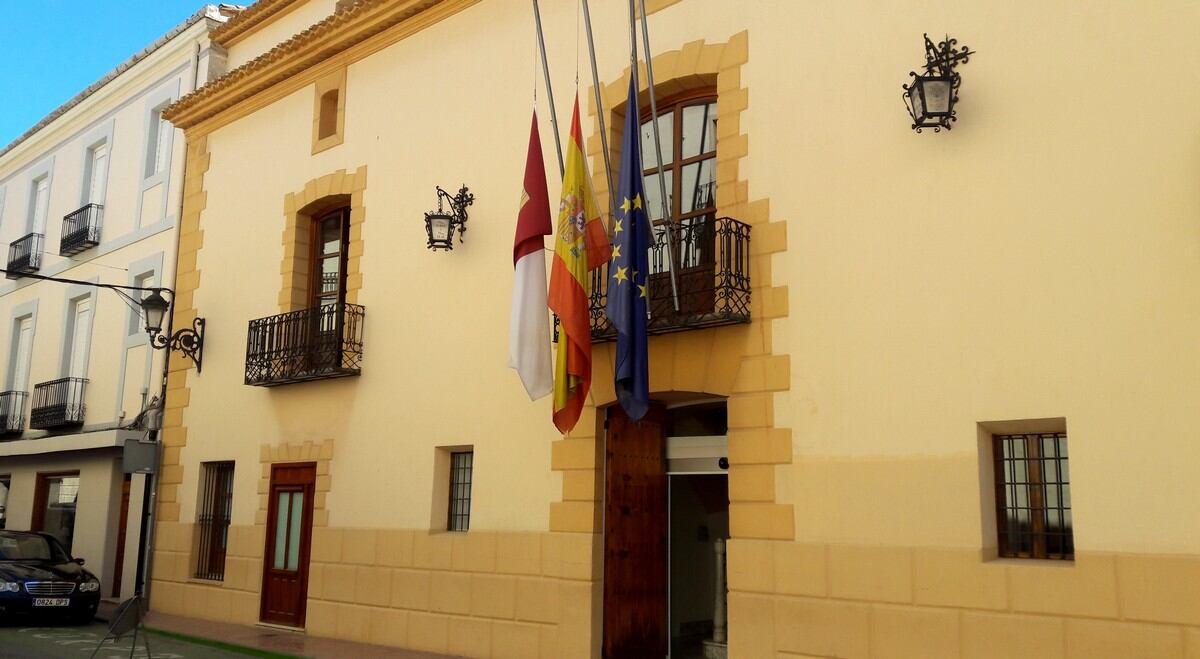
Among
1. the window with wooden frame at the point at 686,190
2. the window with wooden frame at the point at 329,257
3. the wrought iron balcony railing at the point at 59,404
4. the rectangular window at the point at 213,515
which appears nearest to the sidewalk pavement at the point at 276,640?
the rectangular window at the point at 213,515

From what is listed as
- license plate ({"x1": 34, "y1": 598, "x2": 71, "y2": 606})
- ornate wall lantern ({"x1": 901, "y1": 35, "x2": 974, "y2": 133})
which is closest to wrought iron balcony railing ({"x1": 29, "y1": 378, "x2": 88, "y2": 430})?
license plate ({"x1": 34, "y1": 598, "x2": 71, "y2": 606})

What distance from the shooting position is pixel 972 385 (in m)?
7.33

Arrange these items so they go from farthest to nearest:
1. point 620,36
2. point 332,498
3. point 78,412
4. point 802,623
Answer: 1. point 78,412
2. point 332,498
3. point 620,36
4. point 802,623

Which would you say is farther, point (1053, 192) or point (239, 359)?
point (239, 359)

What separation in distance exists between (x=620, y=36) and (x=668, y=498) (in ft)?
14.3

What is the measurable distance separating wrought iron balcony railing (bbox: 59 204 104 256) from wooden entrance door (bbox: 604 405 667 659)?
1212 cm

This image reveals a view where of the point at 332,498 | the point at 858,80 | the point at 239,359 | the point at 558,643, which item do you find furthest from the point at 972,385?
the point at 239,359

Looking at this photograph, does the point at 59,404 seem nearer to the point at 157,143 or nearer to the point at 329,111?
the point at 157,143

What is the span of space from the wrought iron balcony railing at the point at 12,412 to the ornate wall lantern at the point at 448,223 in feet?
39.1

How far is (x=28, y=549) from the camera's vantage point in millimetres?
13891

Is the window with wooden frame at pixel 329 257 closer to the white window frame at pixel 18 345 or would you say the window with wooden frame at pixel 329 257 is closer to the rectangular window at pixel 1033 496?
the rectangular window at pixel 1033 496

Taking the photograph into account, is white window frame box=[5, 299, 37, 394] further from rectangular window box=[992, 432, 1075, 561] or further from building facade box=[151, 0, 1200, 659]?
rectangular window box=[992, 432, 1075, 561]

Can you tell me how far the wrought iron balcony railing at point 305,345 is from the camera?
12.2m

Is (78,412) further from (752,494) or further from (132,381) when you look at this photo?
(752,494)
